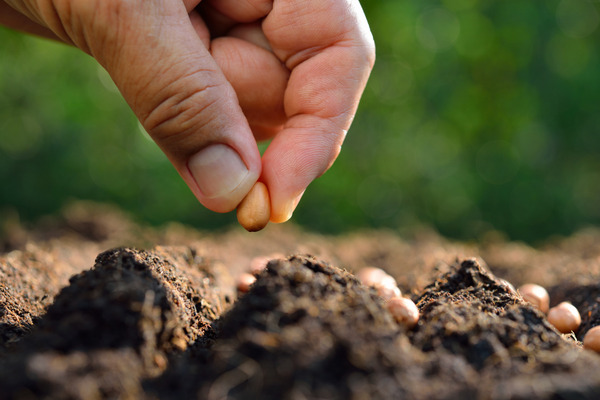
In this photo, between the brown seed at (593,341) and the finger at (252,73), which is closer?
the brown seed at (593,341)

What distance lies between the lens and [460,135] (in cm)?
643

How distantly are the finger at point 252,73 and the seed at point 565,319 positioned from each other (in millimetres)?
1235

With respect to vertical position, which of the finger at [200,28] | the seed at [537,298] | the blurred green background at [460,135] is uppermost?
the finger at [200,28]

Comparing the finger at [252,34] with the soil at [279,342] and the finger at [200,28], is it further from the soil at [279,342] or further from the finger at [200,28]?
the soil at [279,342]

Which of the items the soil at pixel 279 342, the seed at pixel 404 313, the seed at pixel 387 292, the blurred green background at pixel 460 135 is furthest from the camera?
the blurred green background at pixel 460 135

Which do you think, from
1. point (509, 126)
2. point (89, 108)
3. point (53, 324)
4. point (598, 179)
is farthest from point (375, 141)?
point (53, 324)

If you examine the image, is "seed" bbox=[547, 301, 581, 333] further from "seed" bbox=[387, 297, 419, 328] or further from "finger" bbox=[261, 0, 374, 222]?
"finger" bbox=[261, 0, 374, 222]

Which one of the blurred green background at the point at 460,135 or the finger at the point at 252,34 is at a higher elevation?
the finger at the point at 252,34

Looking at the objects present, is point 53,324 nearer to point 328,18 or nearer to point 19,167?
point 328,18

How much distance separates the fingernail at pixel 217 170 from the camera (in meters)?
1.54

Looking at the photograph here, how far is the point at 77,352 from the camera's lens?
3.00ft

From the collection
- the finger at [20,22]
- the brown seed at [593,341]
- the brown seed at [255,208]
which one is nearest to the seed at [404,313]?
the brown seed at [593,341]

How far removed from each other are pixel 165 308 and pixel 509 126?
6101 millimetres

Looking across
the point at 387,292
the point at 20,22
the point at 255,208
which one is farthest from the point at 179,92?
the point at 20,22
